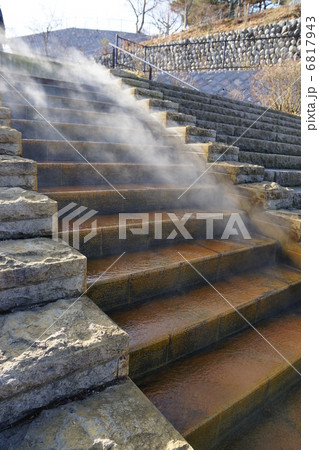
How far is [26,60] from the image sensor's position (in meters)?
5.64

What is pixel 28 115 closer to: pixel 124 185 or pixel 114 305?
pixel 124 185

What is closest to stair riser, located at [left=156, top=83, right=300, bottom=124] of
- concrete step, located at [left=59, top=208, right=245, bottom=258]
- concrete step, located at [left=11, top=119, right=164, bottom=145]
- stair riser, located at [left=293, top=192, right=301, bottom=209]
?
concrete step, located at [left=11, top=119, right=164, bottom=145]

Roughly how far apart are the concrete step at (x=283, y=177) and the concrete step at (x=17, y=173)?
3066 mm

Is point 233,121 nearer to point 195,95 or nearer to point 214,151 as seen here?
point 195,95

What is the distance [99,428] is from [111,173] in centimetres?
261

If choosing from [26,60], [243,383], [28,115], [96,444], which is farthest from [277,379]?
[26,60]

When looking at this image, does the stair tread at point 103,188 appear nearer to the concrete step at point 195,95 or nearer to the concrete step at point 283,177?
the concrete step at point 283,177

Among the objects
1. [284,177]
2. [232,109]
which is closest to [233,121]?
[232,109]

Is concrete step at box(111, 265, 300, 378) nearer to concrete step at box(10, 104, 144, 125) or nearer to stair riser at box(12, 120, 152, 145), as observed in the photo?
stair riser at box(12, 120, 152, 145)

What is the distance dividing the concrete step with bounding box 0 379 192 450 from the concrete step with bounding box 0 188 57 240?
0.95 m

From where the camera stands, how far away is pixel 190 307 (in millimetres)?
2127

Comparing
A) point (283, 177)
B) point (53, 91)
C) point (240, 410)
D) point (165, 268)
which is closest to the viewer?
point (240, 410)

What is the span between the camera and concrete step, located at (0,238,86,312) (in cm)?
142

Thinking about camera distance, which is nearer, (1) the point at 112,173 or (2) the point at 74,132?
(1) the point at 112,173
